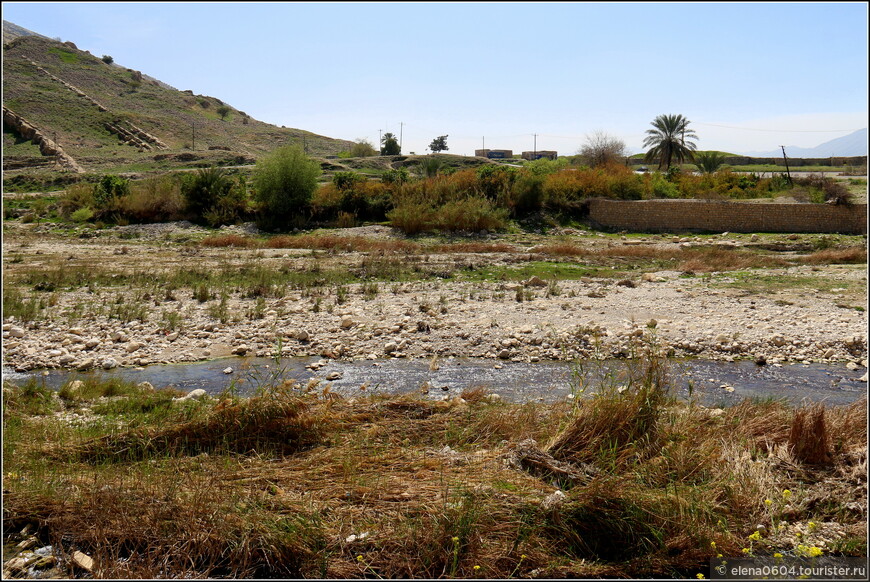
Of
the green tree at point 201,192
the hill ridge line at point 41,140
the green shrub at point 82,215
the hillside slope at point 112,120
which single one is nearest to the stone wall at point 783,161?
the green tree at point 201,192

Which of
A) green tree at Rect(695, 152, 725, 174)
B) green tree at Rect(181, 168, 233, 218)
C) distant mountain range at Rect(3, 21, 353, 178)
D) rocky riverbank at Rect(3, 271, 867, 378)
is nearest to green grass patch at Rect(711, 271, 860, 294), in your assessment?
rocky riverbank at Rect(3, 271, 867, 378)

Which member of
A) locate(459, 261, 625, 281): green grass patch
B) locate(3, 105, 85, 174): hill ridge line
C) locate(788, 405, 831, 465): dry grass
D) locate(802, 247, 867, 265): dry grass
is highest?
locate(3, 105, 85, 174): hill ridge line

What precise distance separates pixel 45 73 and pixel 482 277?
8296 cm

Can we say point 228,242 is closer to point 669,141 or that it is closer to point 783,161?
point 669,141

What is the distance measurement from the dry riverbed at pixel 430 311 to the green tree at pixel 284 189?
29.2ft

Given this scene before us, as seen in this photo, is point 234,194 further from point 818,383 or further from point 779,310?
point 818,383

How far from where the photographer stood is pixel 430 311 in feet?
43.3

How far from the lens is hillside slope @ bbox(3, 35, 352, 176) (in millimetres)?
57594


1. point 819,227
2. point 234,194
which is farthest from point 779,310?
point 234,194

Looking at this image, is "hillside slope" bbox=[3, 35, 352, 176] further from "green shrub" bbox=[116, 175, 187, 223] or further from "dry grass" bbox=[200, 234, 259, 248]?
"dry grass" bbox=[200, 234, 259, 248]

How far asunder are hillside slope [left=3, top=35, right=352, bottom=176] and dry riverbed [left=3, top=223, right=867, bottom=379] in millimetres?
38658

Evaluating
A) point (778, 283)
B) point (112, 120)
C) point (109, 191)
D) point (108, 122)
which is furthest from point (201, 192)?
point (112, 120)

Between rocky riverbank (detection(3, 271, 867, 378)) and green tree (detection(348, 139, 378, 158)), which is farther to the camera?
green tree (detection(348, 139, 378, 158))

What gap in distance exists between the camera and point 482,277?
58.9ft
